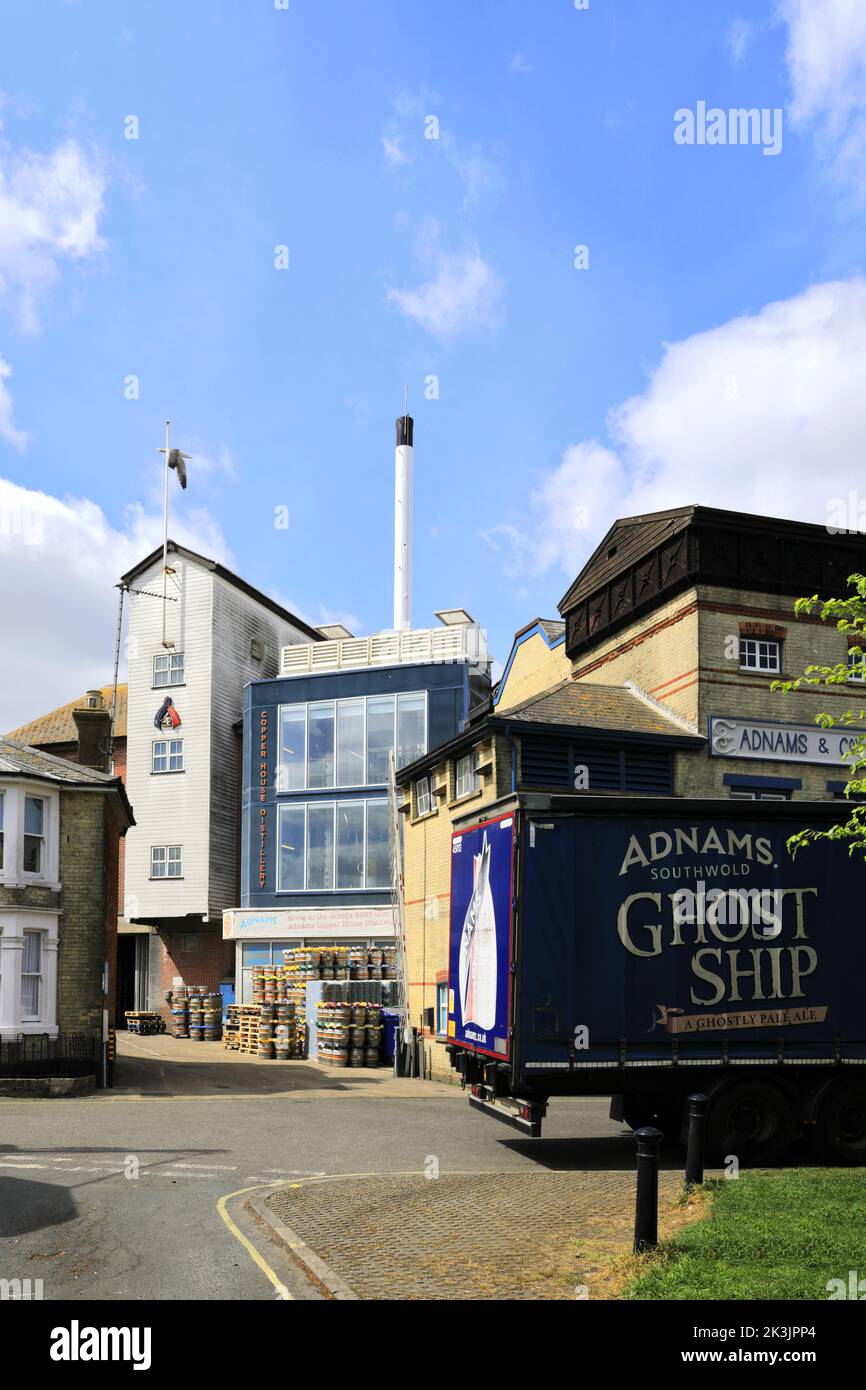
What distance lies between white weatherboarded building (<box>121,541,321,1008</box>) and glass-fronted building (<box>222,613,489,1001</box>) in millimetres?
2784

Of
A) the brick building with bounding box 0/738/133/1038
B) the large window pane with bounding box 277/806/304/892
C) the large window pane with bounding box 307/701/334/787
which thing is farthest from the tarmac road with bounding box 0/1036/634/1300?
the large window pane with bounding box 307/701/334/787

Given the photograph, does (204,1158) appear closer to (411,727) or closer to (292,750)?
(411,727)

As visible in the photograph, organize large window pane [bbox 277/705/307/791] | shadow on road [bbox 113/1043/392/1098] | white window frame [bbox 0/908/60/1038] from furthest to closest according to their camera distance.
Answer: large window pane [bbox 277/705/307/791] → shadow on road [bbox 113/1043/392/1098] → white window frame [bbox 0/908/60/1038]

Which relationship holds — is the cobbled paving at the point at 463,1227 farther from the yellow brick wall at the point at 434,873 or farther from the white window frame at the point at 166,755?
the white window frame at the point at 166,755

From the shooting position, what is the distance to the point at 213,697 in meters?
47.6

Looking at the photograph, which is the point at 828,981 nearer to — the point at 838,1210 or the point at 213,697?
the point at 838,1210

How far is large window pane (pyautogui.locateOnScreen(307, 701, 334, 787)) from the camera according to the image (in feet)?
143

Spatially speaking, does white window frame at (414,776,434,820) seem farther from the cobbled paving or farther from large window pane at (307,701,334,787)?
the cobbled paving

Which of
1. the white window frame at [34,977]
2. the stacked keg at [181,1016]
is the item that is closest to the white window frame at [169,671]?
the stacked keg at [181,1016]

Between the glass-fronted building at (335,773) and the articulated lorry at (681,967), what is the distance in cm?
2644

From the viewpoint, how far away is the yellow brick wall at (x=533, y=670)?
118 feet

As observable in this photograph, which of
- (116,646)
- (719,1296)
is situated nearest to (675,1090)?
(719,1296)
